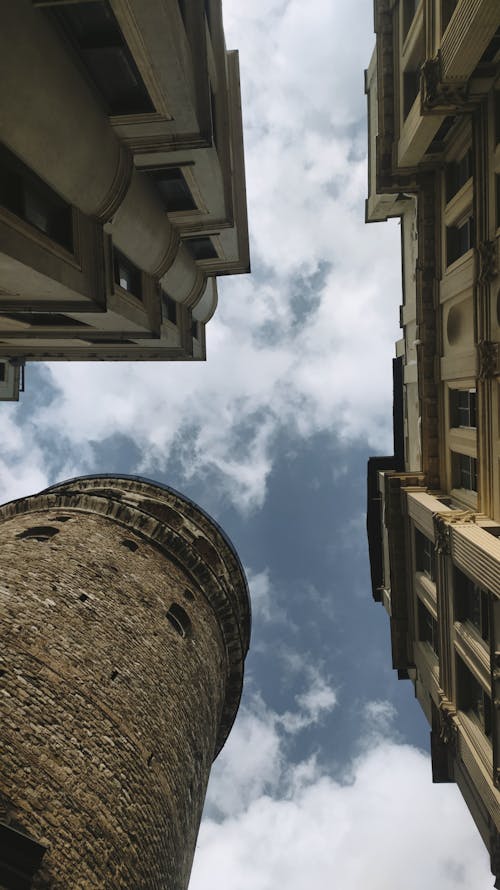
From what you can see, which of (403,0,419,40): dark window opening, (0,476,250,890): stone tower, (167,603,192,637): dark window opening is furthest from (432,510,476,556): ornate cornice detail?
(403,0,419,40): dark window opening

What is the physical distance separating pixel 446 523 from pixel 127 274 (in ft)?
43.5

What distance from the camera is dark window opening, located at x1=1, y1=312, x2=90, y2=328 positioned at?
50.4 feet

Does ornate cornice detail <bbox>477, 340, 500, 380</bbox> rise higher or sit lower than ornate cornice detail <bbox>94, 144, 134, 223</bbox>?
lower

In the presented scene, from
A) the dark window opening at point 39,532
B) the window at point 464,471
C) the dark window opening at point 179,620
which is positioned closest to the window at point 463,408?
the window at point 464,471

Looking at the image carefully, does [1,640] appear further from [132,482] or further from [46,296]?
[132,482]

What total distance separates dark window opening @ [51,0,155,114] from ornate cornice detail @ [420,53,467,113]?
8.67 m

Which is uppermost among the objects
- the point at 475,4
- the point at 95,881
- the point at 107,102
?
the point at 475,4

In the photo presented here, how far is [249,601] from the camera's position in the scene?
21.8 m

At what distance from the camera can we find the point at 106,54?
32.9ft

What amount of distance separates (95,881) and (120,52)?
16482mm

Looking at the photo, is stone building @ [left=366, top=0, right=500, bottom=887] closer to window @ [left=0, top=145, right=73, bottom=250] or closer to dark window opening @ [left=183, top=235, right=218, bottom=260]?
dark window opening @ [left=183, top=235, right=218, bottom=260]

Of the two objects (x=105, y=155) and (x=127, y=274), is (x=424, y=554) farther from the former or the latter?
(x=105, y=155)

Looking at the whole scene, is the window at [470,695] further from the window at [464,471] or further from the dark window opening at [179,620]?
the dark window opening at [179,620]

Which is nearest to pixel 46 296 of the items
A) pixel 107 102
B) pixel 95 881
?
pixel 107 102
